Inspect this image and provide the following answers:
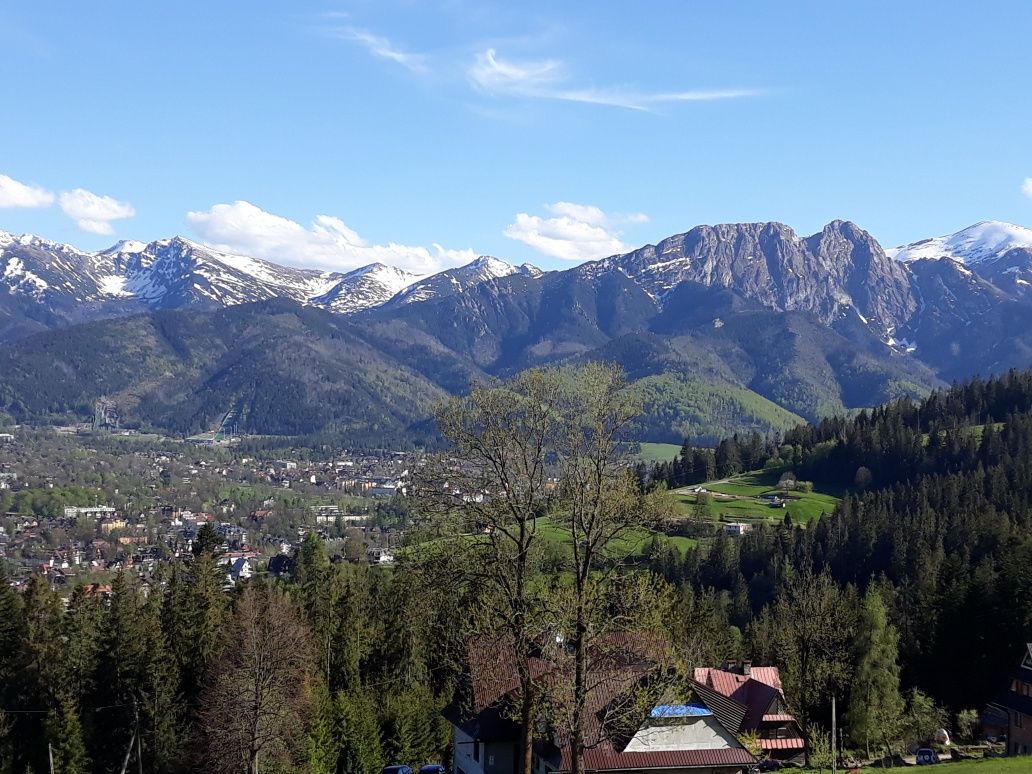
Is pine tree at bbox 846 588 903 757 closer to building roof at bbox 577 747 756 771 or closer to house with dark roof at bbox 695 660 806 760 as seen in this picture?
house with dark roof at bbox 695 660 806 760

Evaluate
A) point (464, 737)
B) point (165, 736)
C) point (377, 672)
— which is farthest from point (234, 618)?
point (464, 737)

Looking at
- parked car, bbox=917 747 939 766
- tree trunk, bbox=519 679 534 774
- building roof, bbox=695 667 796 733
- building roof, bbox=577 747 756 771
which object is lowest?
parked car, bbox=917 747 939 766

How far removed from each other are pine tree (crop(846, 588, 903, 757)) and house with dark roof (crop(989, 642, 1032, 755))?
7972mm

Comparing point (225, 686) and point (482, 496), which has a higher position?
point (482, 496)

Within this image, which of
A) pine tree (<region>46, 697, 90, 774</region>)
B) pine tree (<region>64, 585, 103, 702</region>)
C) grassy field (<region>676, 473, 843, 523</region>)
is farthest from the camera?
grassy field (<region>676, 473, 843, 523</region>)

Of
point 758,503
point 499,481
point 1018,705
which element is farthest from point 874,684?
point 758,503

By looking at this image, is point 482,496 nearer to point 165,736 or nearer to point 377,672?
point 165,736

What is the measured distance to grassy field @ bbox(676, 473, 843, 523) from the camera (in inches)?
6117

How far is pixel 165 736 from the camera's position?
5372cm

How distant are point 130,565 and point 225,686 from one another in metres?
136

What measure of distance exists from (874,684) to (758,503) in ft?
370

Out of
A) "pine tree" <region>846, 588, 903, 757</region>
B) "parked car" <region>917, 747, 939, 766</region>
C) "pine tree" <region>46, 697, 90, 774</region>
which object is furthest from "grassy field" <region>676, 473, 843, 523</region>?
"pine tree" <region>46, 697, 90, 774</region>

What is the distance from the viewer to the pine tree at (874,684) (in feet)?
172

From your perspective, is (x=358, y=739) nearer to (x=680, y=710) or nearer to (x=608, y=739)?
(x=680, y=710)
